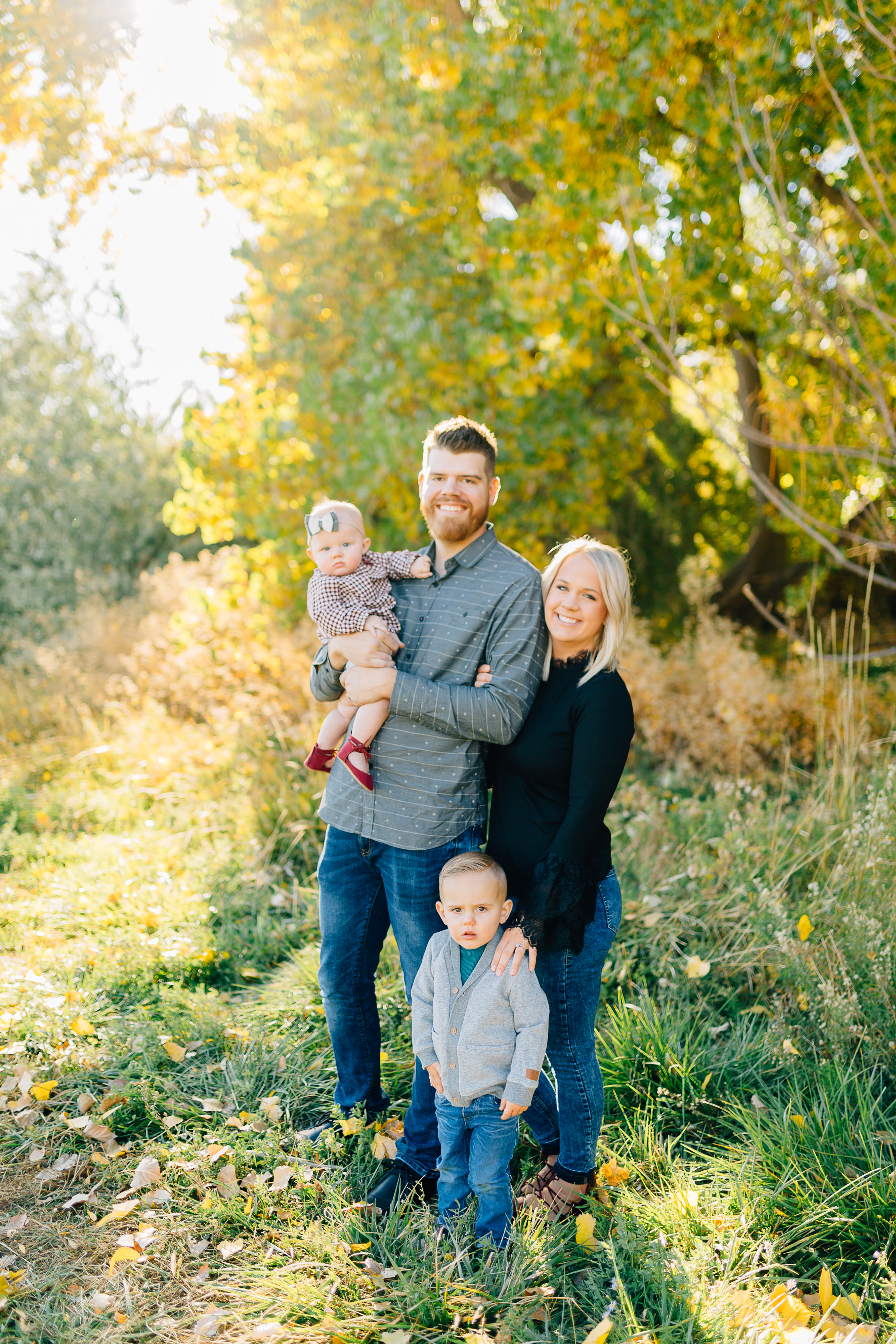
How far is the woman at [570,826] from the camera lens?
8.11ft

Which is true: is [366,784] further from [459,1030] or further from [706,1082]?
[706,1082]

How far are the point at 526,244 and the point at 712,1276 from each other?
214 inches

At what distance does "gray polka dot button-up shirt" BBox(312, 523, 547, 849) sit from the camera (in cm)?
258

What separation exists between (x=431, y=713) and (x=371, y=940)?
93cm

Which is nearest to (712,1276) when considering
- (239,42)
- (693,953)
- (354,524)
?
(693,953)

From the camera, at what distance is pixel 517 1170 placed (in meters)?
2.98

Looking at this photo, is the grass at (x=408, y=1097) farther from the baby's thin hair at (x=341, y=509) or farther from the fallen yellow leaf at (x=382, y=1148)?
the baby's thin hair at (x=341, y=509)

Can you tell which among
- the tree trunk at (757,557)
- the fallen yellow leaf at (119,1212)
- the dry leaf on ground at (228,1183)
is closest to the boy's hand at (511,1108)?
the dry leaf on ground at (228,1183)

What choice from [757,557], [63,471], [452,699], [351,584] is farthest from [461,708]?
[63,471]

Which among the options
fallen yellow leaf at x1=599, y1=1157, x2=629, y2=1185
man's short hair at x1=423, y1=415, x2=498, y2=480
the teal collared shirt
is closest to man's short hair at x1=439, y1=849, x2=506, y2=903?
the teal collared shirt

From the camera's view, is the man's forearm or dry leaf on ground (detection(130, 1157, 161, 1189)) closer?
the man's forearm

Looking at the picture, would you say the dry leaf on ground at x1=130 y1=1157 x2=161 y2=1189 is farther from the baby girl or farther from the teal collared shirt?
the baby girl

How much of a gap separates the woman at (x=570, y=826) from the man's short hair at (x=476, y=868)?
0.27ft

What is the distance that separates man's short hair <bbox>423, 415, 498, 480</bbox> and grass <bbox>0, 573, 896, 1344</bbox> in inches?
84.9
